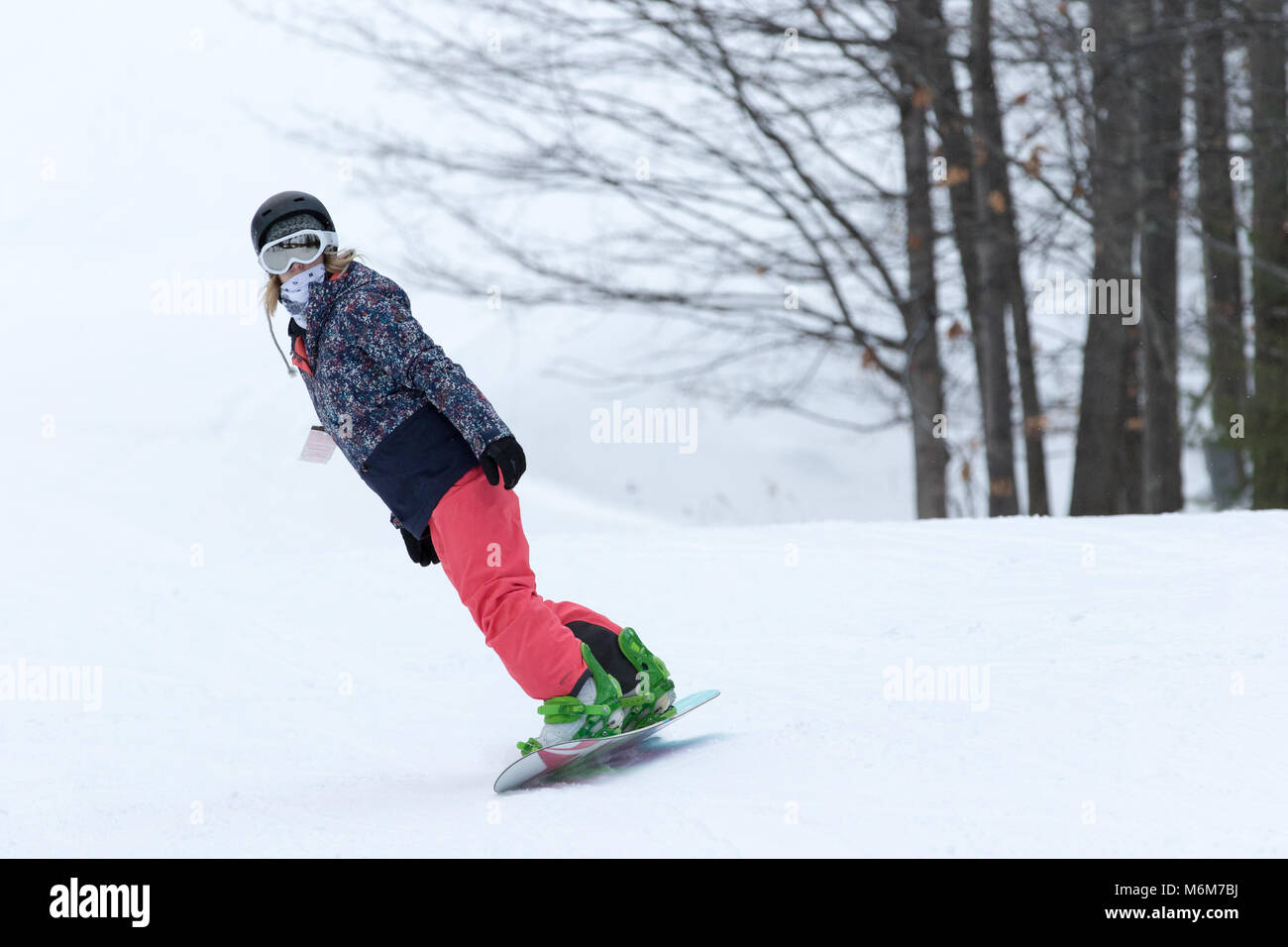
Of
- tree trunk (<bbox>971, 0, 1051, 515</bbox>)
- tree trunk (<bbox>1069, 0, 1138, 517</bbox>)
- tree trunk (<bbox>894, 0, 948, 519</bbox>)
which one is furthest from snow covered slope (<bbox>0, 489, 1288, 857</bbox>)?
tree trunk (<bbox>1069, 0, 1138, 517</bbox>)

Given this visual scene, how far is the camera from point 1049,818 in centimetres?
241

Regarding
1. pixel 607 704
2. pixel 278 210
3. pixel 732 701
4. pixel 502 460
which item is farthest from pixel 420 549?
pixel 732 701

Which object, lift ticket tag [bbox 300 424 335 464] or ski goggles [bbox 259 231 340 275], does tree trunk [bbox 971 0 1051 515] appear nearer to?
ski goggles [bbox 259 231 340 275]

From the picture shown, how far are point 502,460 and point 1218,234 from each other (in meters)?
9.05

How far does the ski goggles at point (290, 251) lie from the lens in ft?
10.6

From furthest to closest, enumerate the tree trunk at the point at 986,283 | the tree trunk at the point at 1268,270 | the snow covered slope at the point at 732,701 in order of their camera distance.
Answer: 1. the tree trunk at the point at 1268,270
2. the tree trunk at the point at 986,283
3. the snow covered slope at the point at 732,701

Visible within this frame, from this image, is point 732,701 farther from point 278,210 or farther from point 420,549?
point 278,210

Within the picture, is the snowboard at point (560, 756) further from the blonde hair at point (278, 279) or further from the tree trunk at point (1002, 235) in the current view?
the tree trunk at point (1002, 235)

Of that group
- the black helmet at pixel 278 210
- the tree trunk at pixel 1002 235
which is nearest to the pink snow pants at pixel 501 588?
the black helmet at pixel 278 210

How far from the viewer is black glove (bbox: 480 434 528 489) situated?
302cm

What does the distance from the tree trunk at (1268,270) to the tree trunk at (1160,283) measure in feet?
1.86

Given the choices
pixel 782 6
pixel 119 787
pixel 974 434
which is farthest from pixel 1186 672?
pixel 974 434

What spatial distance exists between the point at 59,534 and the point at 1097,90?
757 cm

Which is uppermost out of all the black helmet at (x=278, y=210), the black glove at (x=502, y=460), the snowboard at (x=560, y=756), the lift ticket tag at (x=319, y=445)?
the black helmet at (x=278, y=210)
